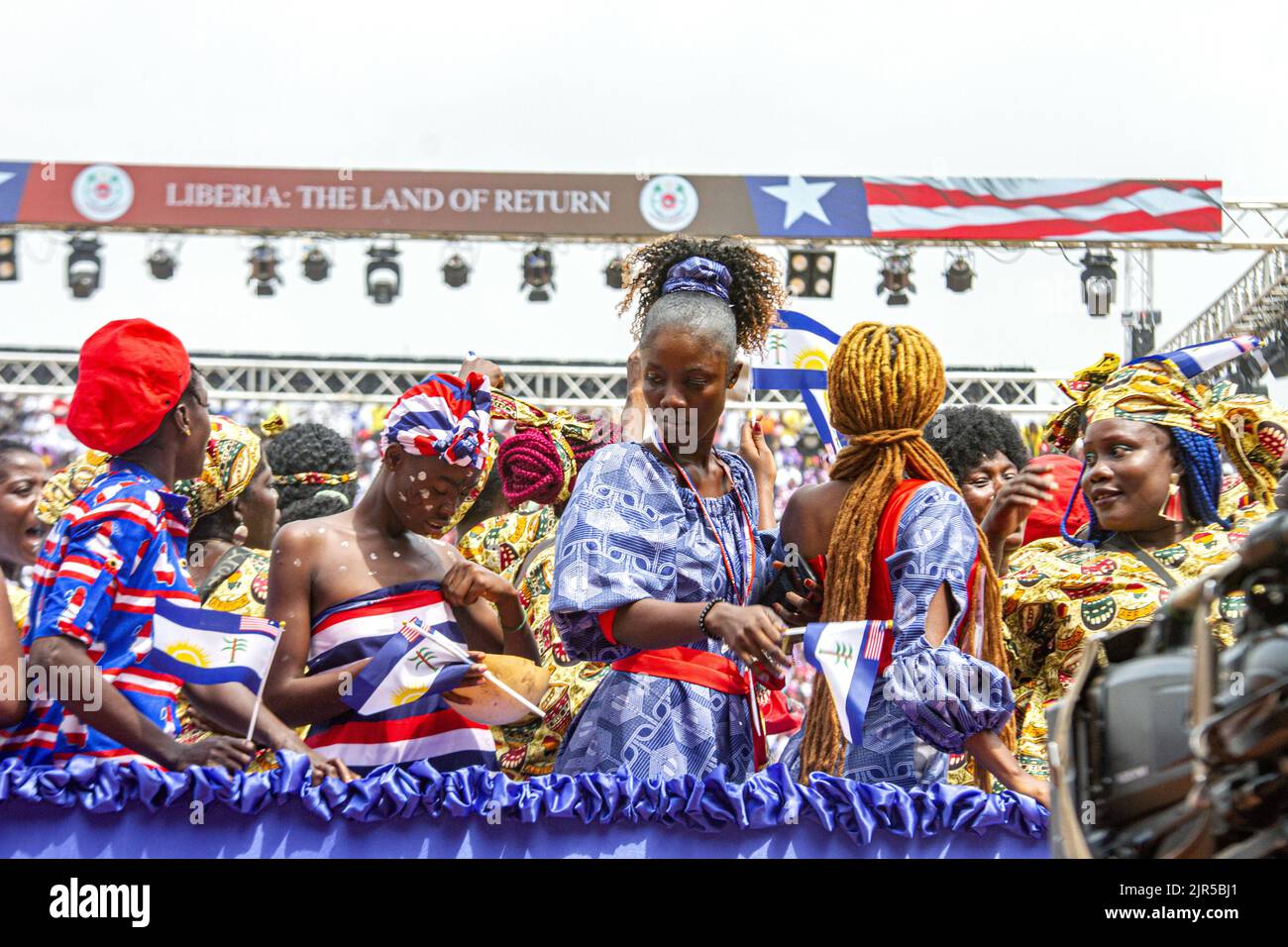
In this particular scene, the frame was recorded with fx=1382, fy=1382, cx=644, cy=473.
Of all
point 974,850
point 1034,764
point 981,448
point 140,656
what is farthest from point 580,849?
point 981,448

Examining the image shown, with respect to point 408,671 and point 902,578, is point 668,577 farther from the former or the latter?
point 408,671

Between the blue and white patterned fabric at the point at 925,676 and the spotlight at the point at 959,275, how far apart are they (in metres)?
12.8

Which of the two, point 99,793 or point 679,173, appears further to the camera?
point 679,173

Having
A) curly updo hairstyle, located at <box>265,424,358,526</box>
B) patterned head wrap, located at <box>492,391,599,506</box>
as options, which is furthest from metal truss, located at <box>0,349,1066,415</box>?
patterned head wrap, located at <box>492,391,599,506</box>

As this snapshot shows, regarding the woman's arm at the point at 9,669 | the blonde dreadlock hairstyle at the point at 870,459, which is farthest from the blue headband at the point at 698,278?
the woman's arm at the point at 9,669

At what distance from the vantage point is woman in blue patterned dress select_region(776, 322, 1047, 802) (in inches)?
96.7

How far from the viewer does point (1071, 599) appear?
3.36 m

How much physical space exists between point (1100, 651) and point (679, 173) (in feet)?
43.5

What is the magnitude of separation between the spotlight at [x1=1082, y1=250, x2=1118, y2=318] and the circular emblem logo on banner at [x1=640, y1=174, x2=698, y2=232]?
4.02 m

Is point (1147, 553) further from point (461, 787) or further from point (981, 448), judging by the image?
point (461, 787)

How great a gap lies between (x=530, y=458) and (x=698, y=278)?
4.95ft

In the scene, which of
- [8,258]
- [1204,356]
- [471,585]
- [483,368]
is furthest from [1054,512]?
[8,258]

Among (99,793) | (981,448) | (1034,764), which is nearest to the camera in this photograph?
(99,793)

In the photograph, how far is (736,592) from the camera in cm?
273
